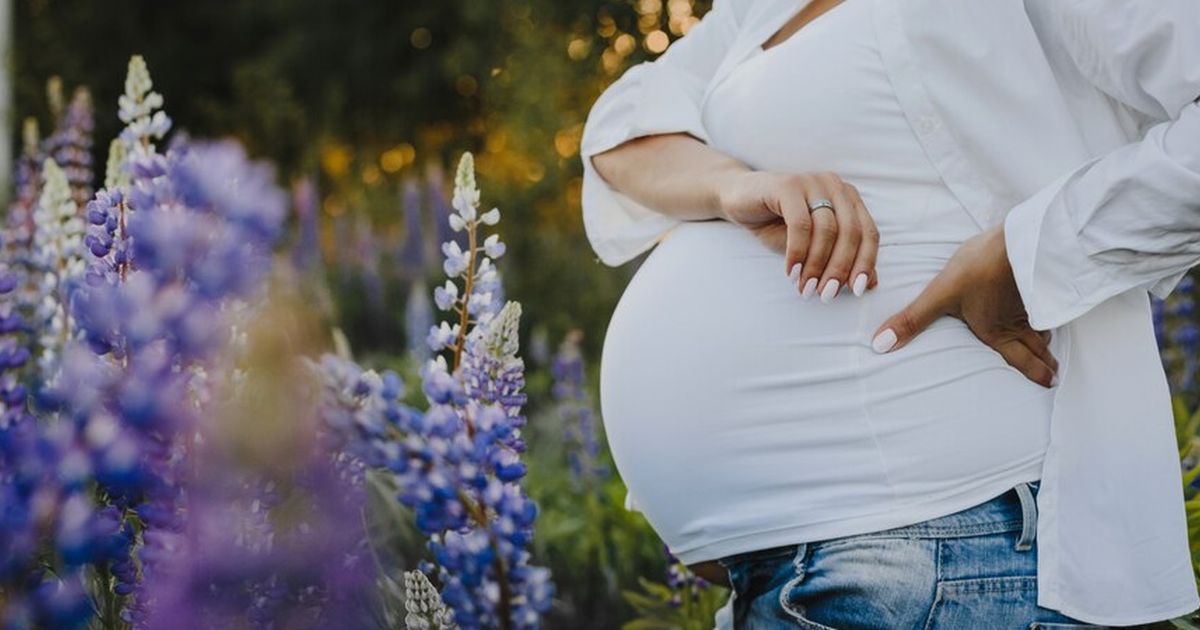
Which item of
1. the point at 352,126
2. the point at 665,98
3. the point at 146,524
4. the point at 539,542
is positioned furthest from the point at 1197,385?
the point at 352,126

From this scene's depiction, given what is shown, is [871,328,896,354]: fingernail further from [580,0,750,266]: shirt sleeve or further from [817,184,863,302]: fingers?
[580,0,750,266]: shirt sleeve

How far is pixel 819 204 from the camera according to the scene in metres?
1.49

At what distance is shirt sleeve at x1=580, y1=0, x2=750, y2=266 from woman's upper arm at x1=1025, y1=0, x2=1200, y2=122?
550mm

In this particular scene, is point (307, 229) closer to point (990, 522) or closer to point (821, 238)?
point (821, 238)

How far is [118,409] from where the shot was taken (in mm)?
1027

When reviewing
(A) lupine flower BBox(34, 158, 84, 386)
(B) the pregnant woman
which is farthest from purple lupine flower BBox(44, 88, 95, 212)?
(B) the pregnant woman

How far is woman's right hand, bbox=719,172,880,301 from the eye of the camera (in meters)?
1.48

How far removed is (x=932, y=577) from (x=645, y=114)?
2.71 ft

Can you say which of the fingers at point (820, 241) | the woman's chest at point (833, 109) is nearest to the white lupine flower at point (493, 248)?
the fingers at point (820, 241)

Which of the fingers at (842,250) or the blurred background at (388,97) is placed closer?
the fingers at (842,250)

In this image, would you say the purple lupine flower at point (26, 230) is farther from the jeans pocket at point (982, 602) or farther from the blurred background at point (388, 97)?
the jeans pocket at point (982, 602)

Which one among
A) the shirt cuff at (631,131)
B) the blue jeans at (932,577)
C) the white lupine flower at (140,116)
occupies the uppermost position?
the white lupine flower at (140,116)

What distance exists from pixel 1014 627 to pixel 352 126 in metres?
16.5

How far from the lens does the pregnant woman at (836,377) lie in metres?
1.45
